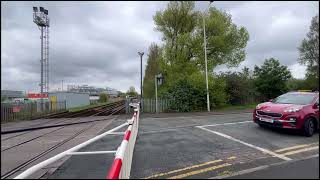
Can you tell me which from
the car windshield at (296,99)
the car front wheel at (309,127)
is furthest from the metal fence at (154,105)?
the car front wheel at (309,127)

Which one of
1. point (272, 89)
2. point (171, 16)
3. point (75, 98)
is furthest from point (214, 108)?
point (75, 98)

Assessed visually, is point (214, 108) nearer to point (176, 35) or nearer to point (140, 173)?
point (176, 35)

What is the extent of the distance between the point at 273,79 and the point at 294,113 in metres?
22.4

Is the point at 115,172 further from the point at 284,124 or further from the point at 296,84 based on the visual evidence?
the point at 296,84

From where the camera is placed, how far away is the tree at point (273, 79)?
31.0 m

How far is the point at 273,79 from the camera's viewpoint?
30922 millimetres

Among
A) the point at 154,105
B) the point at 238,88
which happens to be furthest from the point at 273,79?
the point at 154,105

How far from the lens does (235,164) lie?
21.5 feet

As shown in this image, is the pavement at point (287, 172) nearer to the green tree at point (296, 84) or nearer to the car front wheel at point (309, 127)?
the car front wheel at point (309, 127)

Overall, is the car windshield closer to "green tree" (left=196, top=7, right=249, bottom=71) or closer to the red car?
the red car

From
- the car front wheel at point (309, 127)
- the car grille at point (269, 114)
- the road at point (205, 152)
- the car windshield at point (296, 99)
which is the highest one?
the car windshield at point (296, 99)

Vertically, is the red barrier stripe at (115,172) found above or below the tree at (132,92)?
below

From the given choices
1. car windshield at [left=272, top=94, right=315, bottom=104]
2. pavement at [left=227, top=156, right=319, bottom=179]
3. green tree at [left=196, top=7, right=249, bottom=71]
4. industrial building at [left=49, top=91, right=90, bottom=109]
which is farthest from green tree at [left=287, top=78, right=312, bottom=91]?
industrial building at [left=49, top=91, right=90, bottom=109]

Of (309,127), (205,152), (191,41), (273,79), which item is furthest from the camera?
(273,79)
